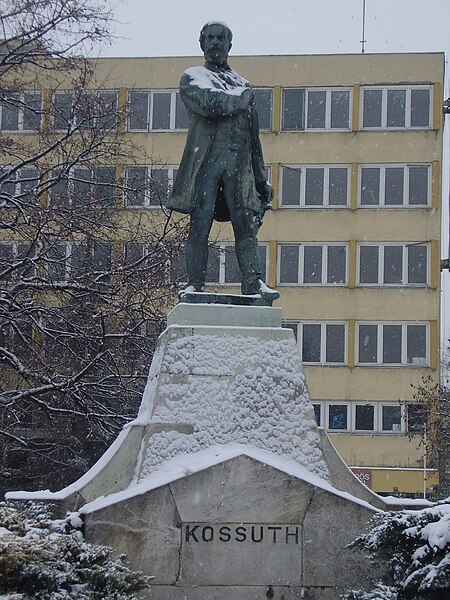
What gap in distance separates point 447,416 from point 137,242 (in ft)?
34.5

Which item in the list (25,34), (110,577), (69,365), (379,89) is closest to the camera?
(110,577)

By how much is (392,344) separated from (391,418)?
2.24 metres

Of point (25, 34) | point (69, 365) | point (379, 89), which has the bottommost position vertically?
point (69, 365)

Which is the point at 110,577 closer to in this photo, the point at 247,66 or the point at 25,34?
the point at 25,34

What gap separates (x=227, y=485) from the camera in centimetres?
683

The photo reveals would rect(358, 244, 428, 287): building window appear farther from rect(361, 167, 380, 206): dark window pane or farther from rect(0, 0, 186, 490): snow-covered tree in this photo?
rect(0, 0, 186, 490): snow-covered tree

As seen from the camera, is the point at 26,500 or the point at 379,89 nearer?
the point at 26,500

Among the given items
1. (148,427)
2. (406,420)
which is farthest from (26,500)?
(406,420)

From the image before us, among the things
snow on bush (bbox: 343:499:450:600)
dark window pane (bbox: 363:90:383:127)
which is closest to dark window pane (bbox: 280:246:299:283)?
dark window pane (bbox: 363:90:383:127)

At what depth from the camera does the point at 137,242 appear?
16.8 metres

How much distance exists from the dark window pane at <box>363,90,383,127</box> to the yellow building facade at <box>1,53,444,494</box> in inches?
1.2

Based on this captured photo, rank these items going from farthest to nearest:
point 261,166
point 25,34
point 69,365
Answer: point 69,365, point 25,34, point 261,166

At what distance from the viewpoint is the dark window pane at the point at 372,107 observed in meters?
31.4

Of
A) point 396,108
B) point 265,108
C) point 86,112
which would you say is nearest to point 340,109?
point 396,108
